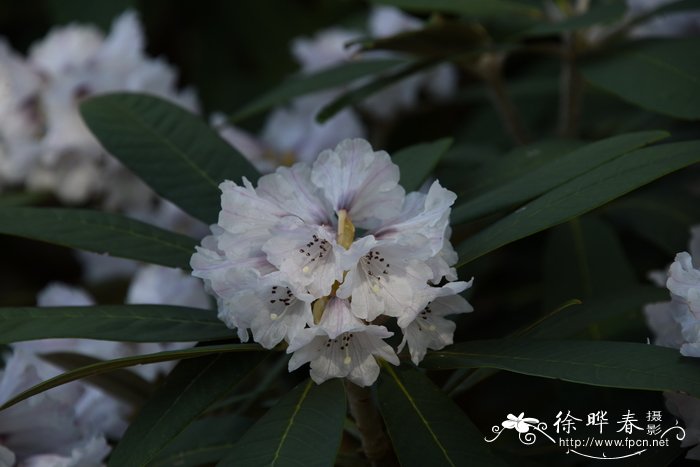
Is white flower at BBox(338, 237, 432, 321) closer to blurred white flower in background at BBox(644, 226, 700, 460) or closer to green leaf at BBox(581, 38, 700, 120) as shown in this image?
blurred white flower in background at BBox(644, 226, 700, 460)

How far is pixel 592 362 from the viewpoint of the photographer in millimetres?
815

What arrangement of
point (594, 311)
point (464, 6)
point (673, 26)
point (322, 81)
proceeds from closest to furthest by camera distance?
point (594, 311) → point (464, 6) → point (322, 81) → point (673, 26)

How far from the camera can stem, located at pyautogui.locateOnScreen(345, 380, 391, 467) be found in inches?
35.5

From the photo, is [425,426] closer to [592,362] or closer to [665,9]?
[592,362]

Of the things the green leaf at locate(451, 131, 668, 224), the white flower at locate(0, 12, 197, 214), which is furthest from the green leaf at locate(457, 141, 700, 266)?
the white flower at locate(0, 12, 197, 214)

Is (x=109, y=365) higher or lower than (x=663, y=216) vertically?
lower

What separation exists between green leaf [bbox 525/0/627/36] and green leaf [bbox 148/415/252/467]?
0.62 meters

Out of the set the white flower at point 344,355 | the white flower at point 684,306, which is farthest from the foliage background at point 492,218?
the white flower at point 344,355

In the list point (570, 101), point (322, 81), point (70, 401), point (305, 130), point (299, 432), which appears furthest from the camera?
point (305, 130)

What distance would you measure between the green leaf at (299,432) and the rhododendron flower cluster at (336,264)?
3cm

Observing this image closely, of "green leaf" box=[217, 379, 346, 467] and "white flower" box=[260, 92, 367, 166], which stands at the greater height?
"white flower" box=[260, 92, 367, 166]

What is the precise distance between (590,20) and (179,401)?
723mm

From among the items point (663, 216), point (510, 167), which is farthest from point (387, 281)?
point (663, 216)

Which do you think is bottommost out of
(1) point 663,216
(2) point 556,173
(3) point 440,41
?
(2) point 556,173
